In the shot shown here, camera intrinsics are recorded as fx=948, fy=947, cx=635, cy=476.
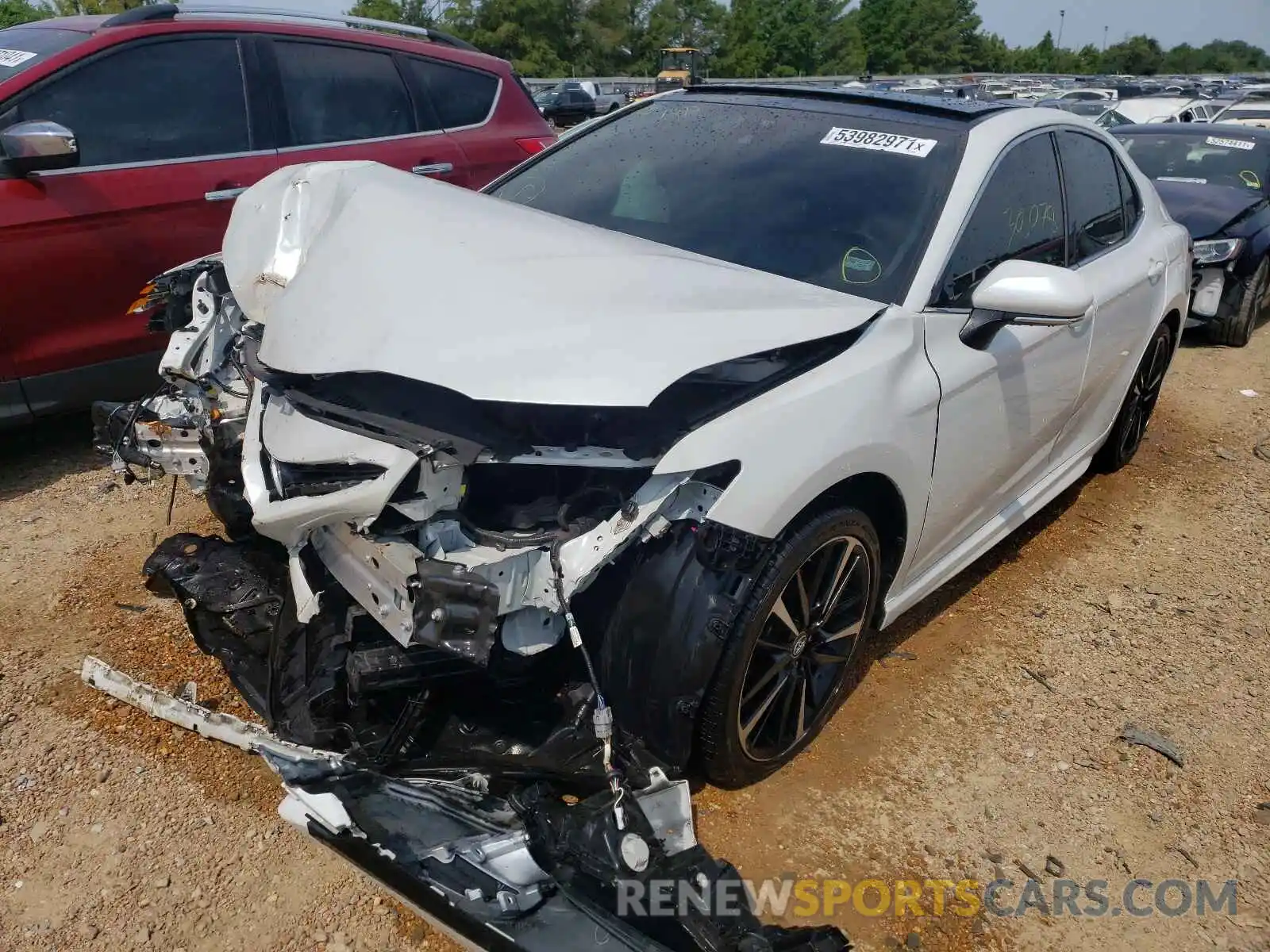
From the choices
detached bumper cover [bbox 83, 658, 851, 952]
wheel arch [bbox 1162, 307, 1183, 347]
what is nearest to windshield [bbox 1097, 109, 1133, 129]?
wheel arch [bbox 1162, 307, 1183, 347]

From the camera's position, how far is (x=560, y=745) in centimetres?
217

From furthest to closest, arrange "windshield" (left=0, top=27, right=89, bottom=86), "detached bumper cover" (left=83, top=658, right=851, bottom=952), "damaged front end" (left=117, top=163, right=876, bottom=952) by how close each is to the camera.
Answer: "windshield" (left=0, top=27, right=89, bottom=86)
"damaged front end" (left=117, top=163, right=876, bottom=952)
"detached bumper cover" (left=83, top=658, right=851, bottom=952)

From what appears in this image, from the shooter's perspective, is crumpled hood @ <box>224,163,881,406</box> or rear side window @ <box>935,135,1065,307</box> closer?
crumpled hood @ <box>224,163,881,406</box>

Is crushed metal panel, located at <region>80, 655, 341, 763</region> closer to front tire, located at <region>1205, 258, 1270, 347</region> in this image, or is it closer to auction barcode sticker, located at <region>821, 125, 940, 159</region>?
auction barcode sticker, located at <region>821, 125, 940, 159</region>

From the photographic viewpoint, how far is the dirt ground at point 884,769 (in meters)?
2.20

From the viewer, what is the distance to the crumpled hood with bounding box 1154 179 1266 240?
7020 millimetres

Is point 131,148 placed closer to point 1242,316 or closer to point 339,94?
point 339,94

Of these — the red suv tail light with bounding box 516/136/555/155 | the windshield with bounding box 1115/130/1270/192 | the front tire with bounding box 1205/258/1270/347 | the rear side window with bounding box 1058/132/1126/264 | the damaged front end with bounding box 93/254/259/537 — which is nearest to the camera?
the damaged front end with bounding box 93/254/259/537

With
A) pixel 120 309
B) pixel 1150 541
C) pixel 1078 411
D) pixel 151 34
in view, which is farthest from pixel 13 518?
pixel 1150 541

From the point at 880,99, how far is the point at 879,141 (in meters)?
0.36

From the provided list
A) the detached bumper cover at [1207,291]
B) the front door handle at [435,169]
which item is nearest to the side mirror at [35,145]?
the front door handle at [435,169]

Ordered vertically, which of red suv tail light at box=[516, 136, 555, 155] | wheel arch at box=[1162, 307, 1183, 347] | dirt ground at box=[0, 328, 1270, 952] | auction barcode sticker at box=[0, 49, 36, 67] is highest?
auction barcode sticker at box=[0, 49, 36, 67]

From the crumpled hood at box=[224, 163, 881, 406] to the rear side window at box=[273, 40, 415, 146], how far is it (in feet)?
7.22

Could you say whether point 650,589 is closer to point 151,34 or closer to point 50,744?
point 50,744
